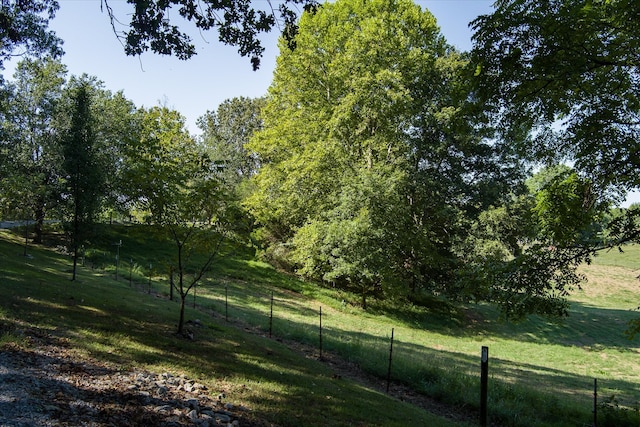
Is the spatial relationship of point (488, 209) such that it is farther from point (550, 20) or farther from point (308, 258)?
point (550, 20)

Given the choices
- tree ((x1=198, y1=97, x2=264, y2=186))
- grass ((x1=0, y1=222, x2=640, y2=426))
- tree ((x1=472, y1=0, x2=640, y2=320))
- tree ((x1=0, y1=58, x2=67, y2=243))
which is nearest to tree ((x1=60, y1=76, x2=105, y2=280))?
grass ((x1=0, y1=222, x2=640, y2=426))

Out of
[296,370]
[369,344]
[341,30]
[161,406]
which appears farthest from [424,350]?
[341,30]

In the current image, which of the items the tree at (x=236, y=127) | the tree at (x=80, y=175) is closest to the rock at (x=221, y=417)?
the tree at (x=80, y=175)

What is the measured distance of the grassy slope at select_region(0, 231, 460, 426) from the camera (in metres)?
6.47

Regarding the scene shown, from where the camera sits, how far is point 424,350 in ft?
53.0

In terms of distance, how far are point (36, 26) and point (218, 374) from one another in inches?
448

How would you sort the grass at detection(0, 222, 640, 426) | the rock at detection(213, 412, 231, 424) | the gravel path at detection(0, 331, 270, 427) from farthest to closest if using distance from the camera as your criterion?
the grass at detection(0, 222, 640, 426) → the rock at detection(213, 412, 231, 424) → the gravel path at detection(0, 331, 270, 427)

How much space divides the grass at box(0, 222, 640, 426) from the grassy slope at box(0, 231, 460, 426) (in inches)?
1.6

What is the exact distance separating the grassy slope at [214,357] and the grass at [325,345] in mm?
41

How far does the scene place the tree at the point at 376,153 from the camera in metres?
22.9

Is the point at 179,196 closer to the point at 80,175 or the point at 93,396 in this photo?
the point at 93,396

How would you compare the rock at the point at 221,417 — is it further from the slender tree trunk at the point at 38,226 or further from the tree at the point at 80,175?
the slender tree trunk at the point at 38,226

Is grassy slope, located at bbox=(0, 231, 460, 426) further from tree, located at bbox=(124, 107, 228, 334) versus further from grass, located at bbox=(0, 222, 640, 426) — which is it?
tree, located at bbox=(124, 107, 228, 334)

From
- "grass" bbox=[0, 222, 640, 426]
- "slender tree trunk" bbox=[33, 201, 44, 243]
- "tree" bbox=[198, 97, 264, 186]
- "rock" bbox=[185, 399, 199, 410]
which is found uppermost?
"tree" bbox=[198, 97, 264, 186]
